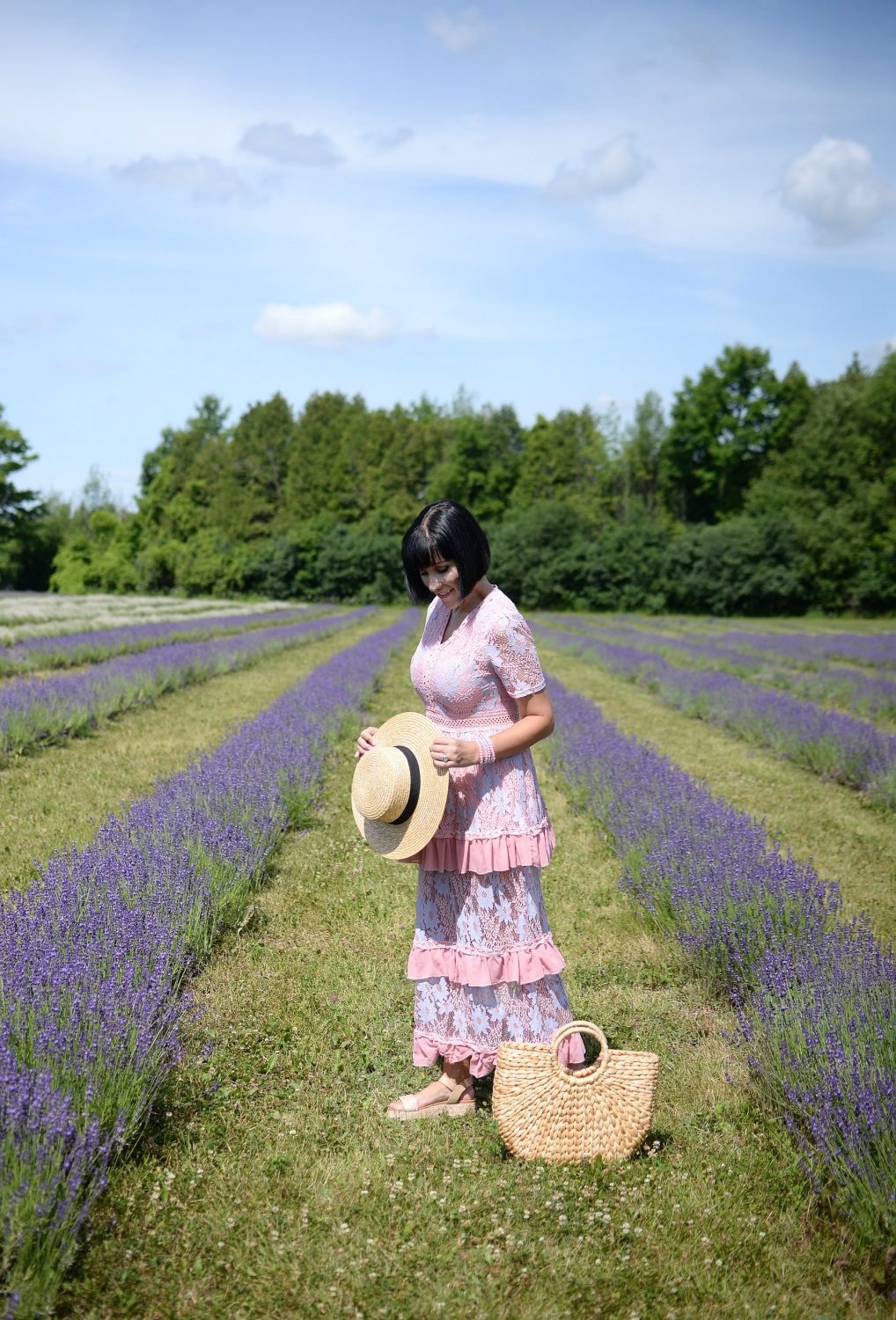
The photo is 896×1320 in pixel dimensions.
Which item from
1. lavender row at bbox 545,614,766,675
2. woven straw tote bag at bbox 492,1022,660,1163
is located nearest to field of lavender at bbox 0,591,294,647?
lavender row at bbox 545,614,766,675

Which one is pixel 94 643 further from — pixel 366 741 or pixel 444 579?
pixel 444 579

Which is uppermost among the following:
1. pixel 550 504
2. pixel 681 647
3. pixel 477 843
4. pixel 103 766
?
pixel 550 504

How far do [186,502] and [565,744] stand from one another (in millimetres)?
49575

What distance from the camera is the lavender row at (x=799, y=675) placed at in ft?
39.5

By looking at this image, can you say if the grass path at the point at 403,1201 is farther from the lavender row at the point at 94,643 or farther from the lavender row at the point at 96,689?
the lavender row at the point at 94,643

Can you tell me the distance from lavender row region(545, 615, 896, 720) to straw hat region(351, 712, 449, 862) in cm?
1028

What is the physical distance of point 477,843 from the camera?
2.84 m

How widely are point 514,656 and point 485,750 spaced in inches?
11.6

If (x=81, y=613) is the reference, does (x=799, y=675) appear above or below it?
below

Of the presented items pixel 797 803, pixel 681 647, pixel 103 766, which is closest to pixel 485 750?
pixel 797 803

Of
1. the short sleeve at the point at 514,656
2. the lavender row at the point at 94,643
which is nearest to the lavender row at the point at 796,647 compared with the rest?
the lavender row at the point at 94,643

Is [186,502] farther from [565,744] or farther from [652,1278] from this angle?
[652,1278]

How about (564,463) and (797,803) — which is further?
(564,463)

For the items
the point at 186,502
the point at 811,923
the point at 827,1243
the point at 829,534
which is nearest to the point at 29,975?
the point at 827,1243
